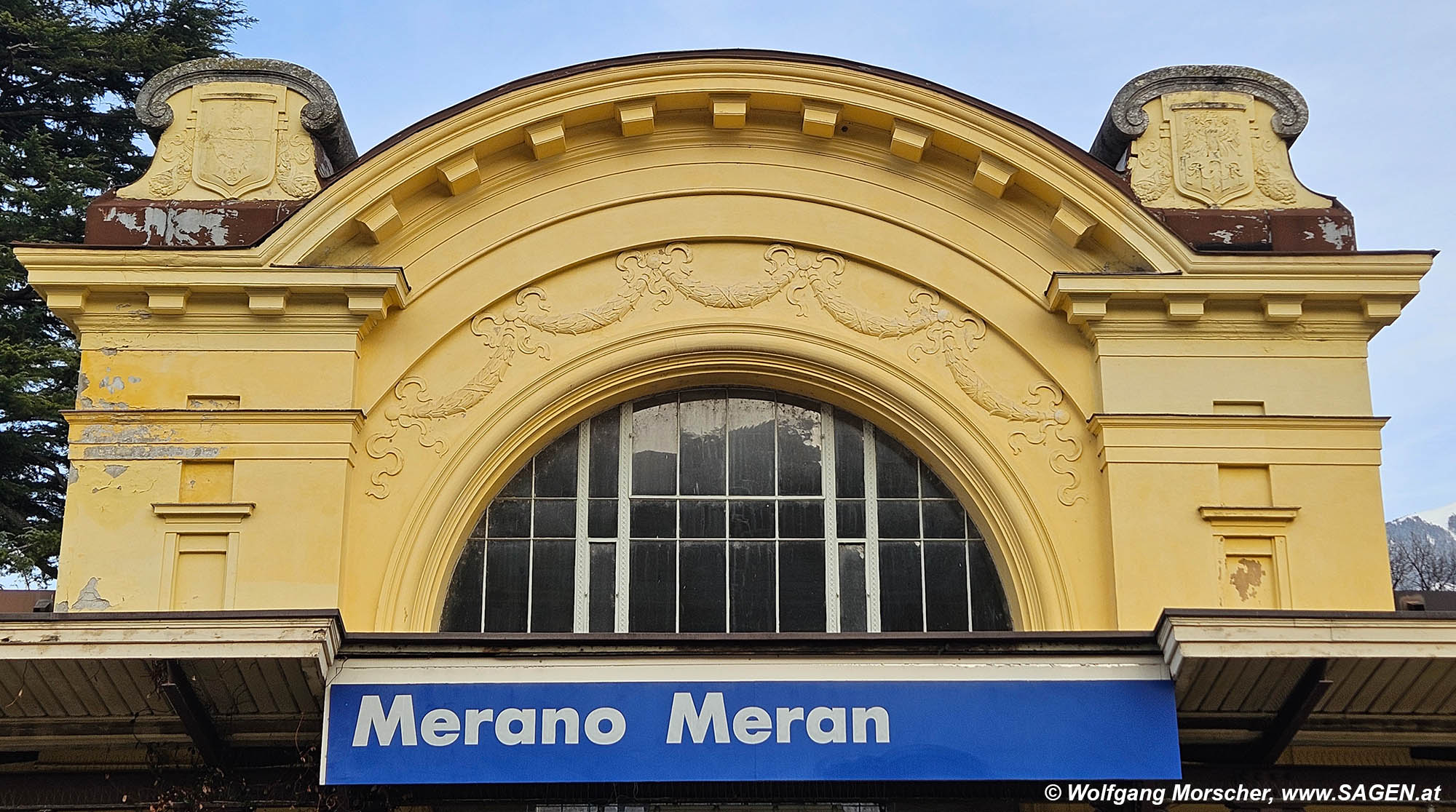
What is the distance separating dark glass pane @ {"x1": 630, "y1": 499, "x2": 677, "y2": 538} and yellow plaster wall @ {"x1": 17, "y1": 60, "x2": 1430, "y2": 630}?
3.07ft

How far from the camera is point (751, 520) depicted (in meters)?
13.1

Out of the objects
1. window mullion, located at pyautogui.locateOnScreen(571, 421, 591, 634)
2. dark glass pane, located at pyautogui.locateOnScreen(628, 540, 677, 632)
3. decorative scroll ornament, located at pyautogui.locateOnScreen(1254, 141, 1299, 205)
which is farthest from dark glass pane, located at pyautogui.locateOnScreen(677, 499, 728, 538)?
decorative scroll ornament, located at pyautogui.locateOnScreen(1254, 141, 1299, 205)

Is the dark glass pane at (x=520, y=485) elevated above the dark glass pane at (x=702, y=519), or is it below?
above

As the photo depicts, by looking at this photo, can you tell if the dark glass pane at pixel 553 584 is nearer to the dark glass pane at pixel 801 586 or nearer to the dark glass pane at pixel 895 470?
the dark glass pane at pixel 801 586

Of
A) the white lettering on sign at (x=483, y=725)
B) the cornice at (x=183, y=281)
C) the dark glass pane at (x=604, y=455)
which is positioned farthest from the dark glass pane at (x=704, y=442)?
the white lettering on sign at (x=483, y=725)

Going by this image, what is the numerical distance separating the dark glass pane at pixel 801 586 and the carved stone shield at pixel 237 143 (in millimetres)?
5427

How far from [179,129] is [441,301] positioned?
275cm

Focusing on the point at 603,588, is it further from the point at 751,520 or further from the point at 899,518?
the point at 899,518

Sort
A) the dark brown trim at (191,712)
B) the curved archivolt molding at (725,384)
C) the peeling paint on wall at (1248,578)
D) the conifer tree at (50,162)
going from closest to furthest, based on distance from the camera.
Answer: the dark brown trim at (191,712)
the peeling paint on wall at (1248,578)
the curved archivolt molding at (725,384)
the conifer tree at (50,162)

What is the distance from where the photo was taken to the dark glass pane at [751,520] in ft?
42.9

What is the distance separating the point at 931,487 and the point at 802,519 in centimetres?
113

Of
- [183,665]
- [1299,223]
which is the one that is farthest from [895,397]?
[183,665]

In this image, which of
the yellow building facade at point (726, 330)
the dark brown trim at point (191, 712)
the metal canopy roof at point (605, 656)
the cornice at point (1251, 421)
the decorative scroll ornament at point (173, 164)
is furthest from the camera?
the decorative scroll ornament at point (173, 164)

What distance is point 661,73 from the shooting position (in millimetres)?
13562
